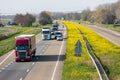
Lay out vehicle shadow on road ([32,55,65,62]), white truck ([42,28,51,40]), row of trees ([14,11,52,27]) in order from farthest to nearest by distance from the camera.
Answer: row of trees ([14,11,52,27]), white truck ([42,28,51,40]), vehicle shadow on road ([32,55,65,62])

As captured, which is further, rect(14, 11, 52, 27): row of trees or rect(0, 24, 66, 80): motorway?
rect(14, 11, 52, 27): row of trees

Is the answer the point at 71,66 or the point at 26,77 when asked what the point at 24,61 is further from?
the point at 26,77

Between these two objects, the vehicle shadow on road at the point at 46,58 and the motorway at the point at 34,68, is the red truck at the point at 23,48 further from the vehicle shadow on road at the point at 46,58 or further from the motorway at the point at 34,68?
the vehicle shadow on road at the point at 46,58

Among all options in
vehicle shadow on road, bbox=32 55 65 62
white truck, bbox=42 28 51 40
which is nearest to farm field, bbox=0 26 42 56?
white truck, bbox=42 28 51 40

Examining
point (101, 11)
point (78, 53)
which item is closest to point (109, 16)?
point (101, 11)

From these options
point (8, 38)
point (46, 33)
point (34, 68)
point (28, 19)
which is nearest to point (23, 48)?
point (34, 68)

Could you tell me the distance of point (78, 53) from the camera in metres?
32.2

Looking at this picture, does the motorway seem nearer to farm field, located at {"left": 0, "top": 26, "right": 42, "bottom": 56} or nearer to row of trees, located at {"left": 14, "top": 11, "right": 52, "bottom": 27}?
farm field, located at {"left": 0, "top": 26, "right": 42, "bottom": 56}

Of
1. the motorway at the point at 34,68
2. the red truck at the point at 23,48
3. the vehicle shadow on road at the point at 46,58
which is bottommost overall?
the vehicle shadow on road at the point at 46,58

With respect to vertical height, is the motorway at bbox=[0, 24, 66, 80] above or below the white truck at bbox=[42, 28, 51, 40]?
above

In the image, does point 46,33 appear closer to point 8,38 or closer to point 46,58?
point 8,38

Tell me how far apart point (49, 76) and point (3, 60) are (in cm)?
1355

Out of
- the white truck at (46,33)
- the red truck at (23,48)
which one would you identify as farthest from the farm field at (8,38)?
the red truck at (23,48)

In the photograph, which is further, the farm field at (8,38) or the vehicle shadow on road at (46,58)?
the farm field at (8,38)
